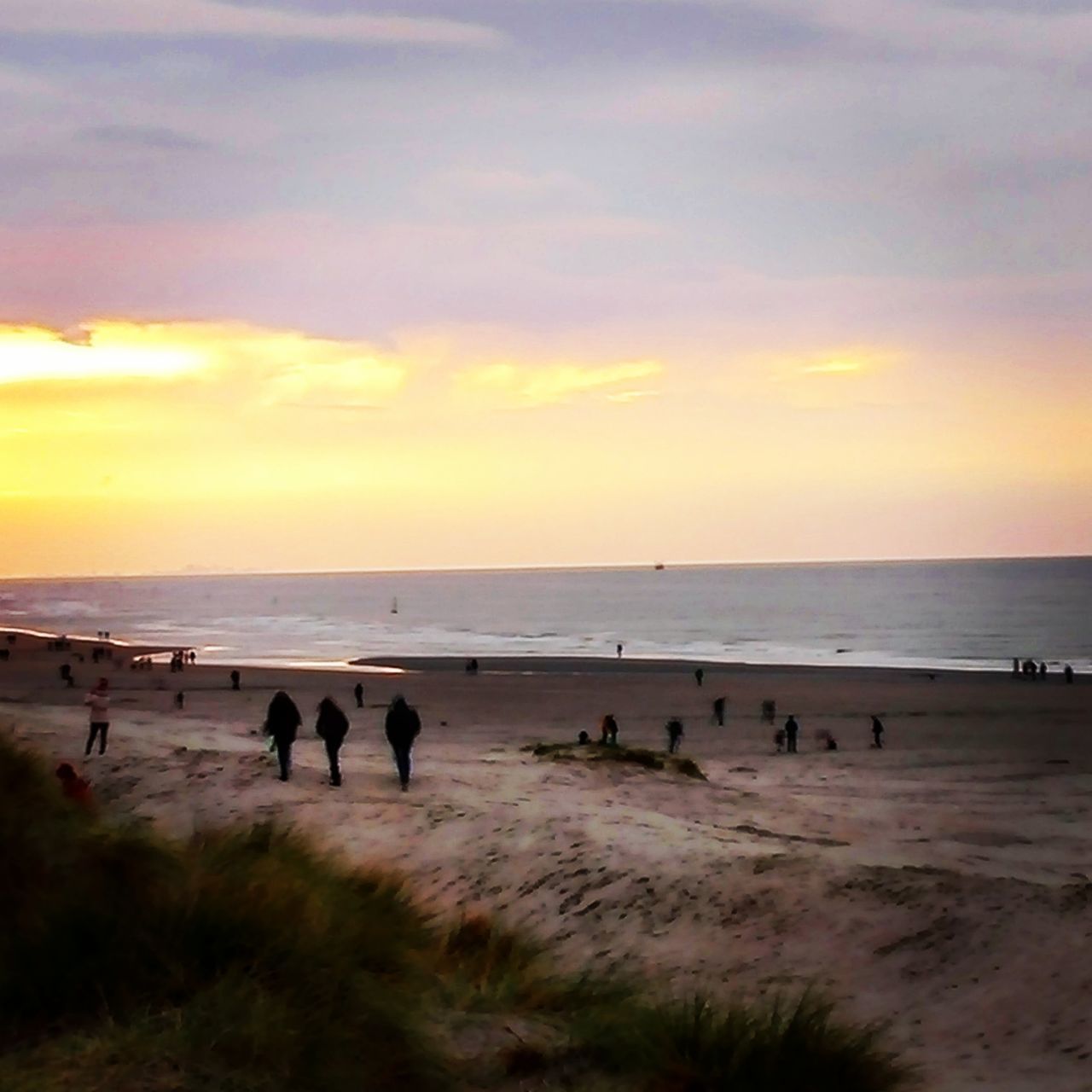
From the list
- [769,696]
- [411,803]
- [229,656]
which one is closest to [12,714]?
[411,803]

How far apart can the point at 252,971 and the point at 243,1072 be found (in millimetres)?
859

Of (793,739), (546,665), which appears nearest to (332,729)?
(793,739)

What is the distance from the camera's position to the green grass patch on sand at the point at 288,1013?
5.79 metres

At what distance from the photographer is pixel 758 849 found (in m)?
16.5

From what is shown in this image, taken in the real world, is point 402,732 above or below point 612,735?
above

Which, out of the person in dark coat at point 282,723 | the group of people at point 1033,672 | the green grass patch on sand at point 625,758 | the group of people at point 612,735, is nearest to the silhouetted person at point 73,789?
the person in dark coat at point 282,723

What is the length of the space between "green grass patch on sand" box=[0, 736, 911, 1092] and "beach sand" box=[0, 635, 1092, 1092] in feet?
7.64

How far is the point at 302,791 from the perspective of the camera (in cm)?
1875

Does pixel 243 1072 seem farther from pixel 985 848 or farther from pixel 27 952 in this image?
pixel 985 848

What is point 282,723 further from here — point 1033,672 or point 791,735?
point 1033,672

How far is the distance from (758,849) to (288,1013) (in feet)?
36.7

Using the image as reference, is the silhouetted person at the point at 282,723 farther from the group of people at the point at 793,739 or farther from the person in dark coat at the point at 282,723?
the group of people at the point at 793,739

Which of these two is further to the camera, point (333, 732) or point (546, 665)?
point (546, 665)

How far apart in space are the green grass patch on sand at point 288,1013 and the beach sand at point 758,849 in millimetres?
2329
